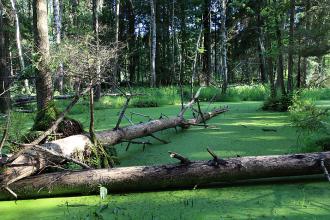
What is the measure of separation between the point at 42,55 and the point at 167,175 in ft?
11.7

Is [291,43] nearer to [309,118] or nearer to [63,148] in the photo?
[309,118]

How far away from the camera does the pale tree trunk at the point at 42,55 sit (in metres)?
6.59

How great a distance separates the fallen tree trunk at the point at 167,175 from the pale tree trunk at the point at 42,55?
Answer: 2.79 metres

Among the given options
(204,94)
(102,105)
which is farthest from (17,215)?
(204,94)

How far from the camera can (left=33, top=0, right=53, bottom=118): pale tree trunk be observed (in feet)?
21.6

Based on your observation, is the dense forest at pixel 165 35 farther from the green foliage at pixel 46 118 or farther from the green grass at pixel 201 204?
the green grass at pixel 201 204

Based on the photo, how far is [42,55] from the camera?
6652mm

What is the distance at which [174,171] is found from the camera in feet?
13.3

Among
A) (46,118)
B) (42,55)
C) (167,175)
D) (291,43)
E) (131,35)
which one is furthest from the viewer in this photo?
(131,35)

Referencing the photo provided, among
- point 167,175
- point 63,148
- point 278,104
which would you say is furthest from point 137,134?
point 278,104

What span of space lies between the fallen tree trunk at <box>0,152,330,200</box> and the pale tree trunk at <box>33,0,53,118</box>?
279cm

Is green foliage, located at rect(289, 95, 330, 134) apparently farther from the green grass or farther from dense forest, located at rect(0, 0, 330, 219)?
the green grass

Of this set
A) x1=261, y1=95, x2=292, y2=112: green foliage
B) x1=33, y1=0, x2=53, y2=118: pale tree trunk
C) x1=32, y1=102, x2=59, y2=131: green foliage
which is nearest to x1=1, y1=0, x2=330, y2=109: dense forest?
x1=261, y1=95, x2=292, y2=112: green foliage

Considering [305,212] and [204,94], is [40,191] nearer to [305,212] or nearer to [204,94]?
[305,212]
